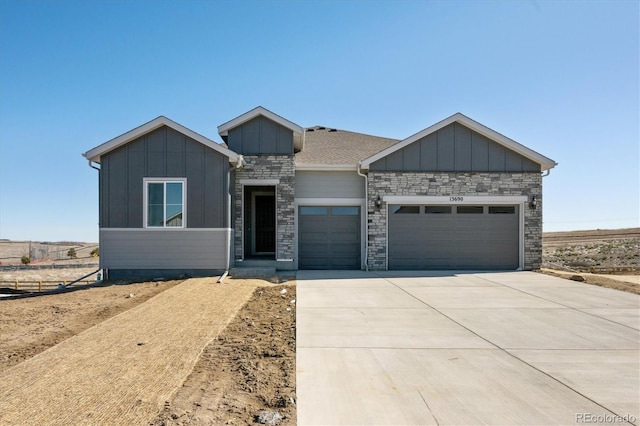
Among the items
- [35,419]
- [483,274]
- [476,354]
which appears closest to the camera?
[35,419]

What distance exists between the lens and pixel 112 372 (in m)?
4.21

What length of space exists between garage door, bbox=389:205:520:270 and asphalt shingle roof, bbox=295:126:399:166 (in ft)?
8.38

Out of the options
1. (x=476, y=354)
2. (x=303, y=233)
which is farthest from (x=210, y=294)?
(x=476, y=354)

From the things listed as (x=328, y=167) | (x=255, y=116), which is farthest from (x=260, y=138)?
(x=328, y=167)

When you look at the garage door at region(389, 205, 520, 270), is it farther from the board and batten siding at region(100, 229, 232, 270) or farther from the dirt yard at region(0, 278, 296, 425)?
the board and batten siding at region(100, 229, 232, 270)

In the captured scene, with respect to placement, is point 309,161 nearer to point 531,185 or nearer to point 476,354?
point 531,185

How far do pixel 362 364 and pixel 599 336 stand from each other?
373 cm

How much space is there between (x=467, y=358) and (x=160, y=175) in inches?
394

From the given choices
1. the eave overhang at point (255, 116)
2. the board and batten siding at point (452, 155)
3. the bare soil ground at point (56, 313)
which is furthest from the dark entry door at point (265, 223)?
the bare soil ground at point (56, 313)

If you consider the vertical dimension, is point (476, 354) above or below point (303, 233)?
below

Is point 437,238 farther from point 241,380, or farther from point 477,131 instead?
point 241,380

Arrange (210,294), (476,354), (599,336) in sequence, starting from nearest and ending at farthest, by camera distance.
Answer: (476,354), (599,336), (210,294)

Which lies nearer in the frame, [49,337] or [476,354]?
[476,354]

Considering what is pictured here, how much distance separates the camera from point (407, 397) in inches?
147
